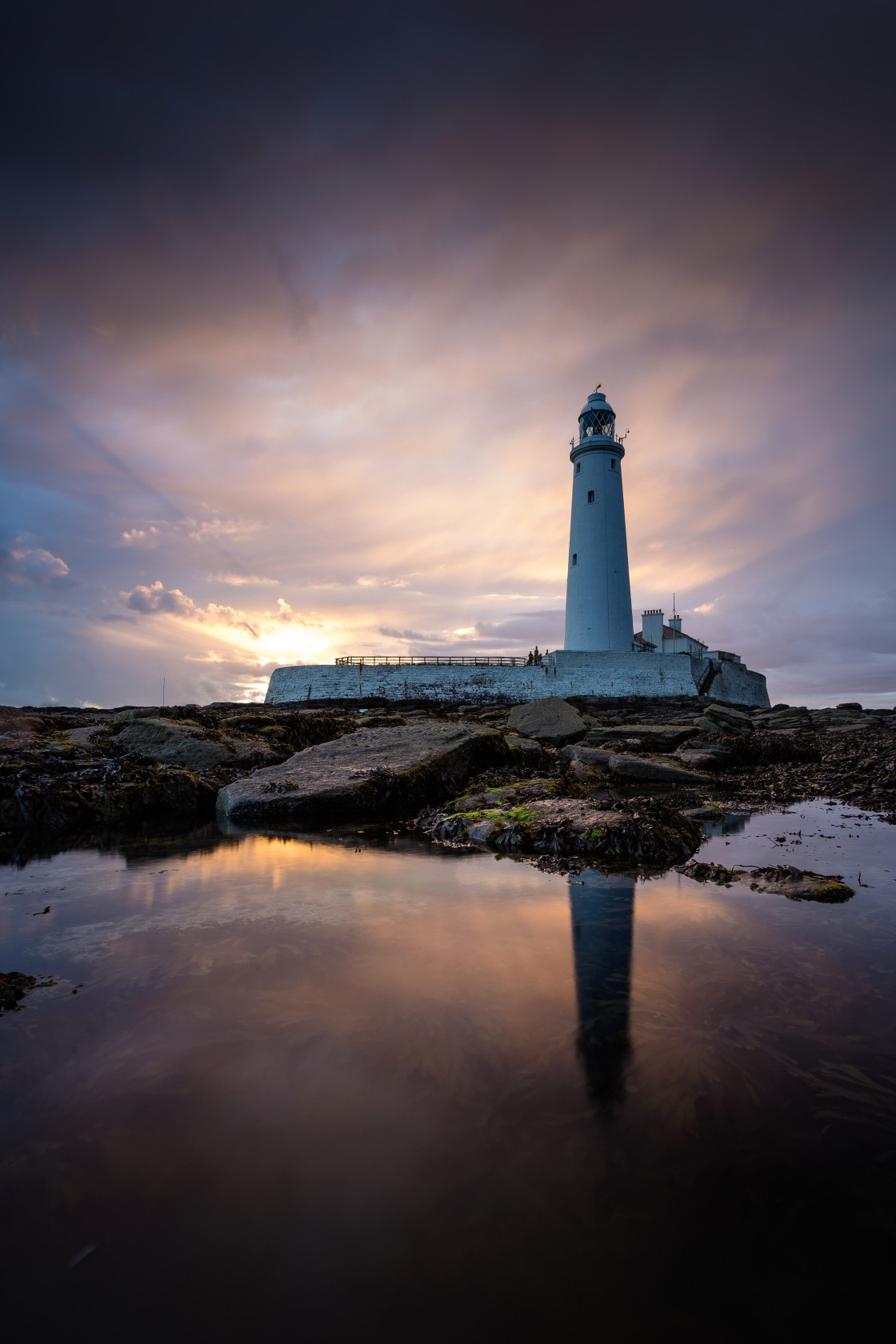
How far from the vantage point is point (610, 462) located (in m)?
36.2

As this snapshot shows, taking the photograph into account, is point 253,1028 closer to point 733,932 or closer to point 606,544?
point 733,932

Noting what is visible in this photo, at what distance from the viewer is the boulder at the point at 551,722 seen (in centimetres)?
1850

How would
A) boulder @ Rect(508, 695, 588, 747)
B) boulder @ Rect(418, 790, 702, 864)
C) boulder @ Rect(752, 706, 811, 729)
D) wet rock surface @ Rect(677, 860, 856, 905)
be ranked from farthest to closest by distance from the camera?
boulder @ Rect(752, 706, 811, 729) < boulder @ Rect(508, 695, 588, 747) < boulder @ Rect(418, 790, 702, 864) < wet rock surface @ Rect(677, 860, 856, 905)

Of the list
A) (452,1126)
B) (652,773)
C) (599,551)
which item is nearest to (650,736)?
(652,773)

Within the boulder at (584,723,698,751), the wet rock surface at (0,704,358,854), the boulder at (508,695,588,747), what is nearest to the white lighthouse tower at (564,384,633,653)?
the boulder at (508,695,588,747)

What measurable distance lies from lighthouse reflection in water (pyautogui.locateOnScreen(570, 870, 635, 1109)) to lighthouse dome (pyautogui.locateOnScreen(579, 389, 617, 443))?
3693 centimetres

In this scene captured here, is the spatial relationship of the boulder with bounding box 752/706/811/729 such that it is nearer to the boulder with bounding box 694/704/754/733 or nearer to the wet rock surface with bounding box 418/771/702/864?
the boulder with bounding box 694/704/754/733

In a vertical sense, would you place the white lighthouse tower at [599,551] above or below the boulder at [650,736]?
above

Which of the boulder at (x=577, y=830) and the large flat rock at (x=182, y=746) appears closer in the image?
the boulder at (x=577, y=830)

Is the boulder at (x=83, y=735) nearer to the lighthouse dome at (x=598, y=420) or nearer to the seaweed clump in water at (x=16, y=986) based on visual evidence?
the seaweed clump in water at (x=16, y=986)

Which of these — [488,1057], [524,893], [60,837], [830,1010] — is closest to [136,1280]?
[488,1057]

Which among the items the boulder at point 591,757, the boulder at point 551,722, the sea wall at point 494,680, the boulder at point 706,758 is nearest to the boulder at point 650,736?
the boulder at point 551,722

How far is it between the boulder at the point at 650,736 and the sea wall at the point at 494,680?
657 inches

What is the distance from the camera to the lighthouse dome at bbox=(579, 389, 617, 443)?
3741 cm
